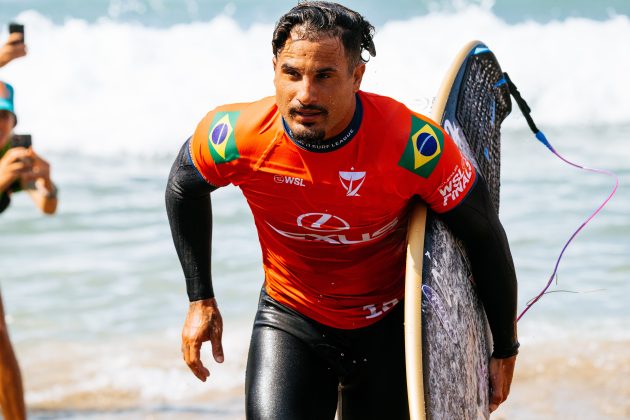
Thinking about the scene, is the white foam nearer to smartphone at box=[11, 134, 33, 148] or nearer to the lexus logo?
smartphone at box=[11, 134, 33, 148]

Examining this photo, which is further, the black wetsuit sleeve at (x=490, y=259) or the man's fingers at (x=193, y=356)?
the man's fingers at (x=193, y=356)

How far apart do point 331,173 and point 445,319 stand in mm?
636

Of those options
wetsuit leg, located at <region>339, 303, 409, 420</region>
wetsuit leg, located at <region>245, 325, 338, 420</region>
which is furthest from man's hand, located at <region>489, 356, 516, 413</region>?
wetsuit leg, located at <region>245, 325, 338, 420</region>

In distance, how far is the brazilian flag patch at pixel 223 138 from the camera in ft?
10.5

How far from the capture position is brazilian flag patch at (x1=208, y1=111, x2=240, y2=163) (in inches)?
126

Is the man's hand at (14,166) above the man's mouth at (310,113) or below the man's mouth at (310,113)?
below

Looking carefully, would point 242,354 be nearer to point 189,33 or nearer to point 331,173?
point 331,173

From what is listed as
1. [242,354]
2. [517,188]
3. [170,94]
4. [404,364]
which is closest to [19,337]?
[242,354]

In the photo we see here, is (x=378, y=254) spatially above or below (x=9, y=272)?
above

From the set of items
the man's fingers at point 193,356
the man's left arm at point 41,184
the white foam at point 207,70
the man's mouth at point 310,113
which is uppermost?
the man's mouth at point 310,113

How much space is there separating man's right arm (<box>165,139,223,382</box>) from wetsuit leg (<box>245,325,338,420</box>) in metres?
0.20

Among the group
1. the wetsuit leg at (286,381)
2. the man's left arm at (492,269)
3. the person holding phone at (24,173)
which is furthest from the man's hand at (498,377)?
the person holding phone at (24,173)

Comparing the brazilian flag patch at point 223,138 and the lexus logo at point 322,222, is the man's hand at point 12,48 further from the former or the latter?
the lexus logo at point 322,222

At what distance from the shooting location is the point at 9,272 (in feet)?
28.9
